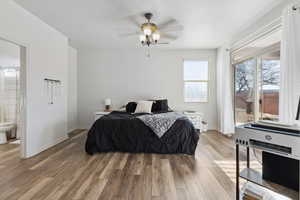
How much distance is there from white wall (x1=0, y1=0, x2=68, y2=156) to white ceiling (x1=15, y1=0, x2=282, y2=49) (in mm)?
200

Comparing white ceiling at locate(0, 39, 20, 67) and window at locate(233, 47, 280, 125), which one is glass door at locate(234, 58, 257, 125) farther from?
white ceiling at locate(0, 39, 20, 67)

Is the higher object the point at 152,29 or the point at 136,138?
the point at 152,29

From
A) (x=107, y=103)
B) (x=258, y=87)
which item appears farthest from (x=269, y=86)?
(x=107, y=103)

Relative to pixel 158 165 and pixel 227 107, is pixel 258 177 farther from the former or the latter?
pixel 227 107

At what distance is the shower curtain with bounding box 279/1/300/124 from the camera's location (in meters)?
2.18

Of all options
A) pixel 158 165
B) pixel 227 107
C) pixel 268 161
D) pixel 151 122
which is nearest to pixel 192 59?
pixel 227 107

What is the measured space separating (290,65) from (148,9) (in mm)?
2266

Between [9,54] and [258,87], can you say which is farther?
[9,54]

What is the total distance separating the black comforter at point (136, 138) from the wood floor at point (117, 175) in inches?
5.7

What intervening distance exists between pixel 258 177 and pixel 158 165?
147 centimetres

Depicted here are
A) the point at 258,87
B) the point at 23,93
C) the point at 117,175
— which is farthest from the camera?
the point at 258,87

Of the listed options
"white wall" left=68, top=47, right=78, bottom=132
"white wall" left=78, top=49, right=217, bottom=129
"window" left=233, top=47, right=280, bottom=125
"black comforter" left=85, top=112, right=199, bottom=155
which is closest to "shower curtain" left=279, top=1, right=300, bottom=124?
"window" left=233, top=47, right=280, bottom=125

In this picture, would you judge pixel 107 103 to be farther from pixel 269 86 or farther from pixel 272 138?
pixel 272 138

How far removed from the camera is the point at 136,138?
325 cm
